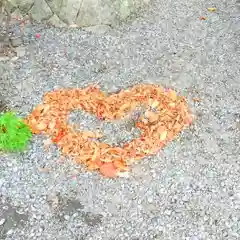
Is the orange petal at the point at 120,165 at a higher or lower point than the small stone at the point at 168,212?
higher

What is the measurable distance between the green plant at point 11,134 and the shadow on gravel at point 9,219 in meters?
0.72

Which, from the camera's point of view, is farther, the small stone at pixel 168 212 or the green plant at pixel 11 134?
the green plant at pixel 11 134

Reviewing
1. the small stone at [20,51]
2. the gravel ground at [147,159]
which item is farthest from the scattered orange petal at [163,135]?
the small stone at [20,51]

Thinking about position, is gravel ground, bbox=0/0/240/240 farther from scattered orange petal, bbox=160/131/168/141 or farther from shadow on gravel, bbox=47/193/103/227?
scattered orange petal, bbox=160/131/168/141

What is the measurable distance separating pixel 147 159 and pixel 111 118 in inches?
29.2

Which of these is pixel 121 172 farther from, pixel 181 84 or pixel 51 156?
pixel 181 84

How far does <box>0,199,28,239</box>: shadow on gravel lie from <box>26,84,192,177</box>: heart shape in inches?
34.5

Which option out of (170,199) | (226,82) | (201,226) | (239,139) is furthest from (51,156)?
(226,82)

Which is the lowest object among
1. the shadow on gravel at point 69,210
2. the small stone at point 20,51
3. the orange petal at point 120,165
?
the shadow on gravel at point 69,210

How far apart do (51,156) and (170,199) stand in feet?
4.58

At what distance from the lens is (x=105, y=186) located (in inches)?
194

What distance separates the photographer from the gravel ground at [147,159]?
4.58 meters

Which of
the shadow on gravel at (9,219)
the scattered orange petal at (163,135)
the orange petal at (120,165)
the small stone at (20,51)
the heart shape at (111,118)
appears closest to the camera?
the shadow on gravel at (9,219)

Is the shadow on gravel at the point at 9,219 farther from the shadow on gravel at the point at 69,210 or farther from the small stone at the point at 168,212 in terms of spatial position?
the small stone at the point at 168,212
